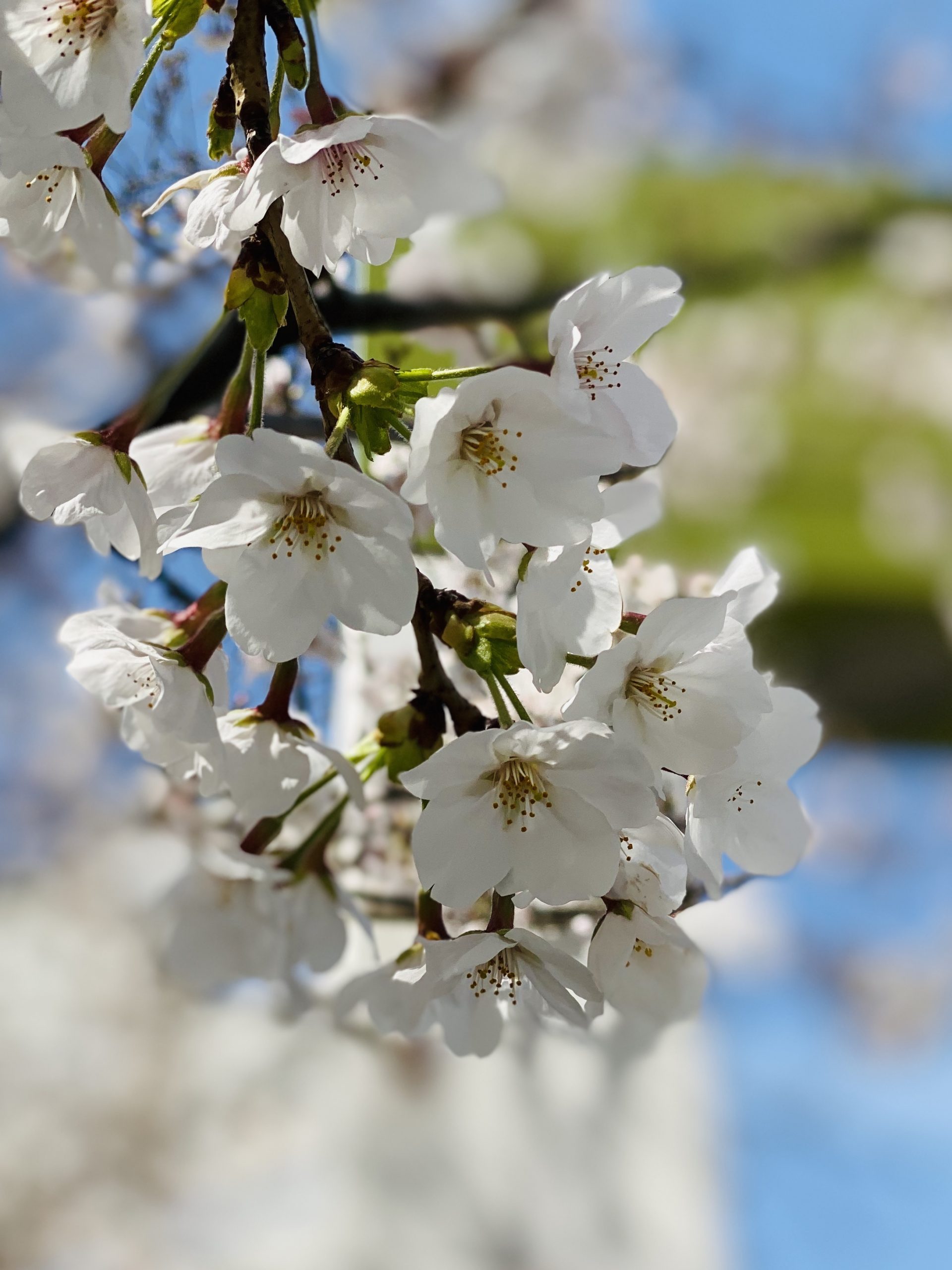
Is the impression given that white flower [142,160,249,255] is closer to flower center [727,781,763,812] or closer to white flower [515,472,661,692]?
white flower [515,472,661,692]

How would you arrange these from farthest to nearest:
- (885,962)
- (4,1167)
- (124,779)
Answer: (885,962) < (4,1167) < (124,779)

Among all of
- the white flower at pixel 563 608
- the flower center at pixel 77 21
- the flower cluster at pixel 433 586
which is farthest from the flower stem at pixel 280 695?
the flower center at pixel 77 21

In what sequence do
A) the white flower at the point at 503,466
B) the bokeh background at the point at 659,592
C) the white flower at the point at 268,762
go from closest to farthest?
the white flower at the point at 503,466 < the white flower at the point at 268,762 < the bokeh background at the point at 659,592

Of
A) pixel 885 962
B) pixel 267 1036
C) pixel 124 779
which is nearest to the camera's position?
pixel 124 779

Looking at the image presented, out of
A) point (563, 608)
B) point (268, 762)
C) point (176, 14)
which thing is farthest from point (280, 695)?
point (176, 14)

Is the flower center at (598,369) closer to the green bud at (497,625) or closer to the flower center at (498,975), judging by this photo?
the green bud at (497,625)

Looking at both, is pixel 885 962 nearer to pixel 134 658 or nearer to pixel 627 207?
pixel 627 207

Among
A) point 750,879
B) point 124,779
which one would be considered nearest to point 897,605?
point 124,779

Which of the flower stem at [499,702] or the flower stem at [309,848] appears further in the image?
the flower stem at [309,848]
